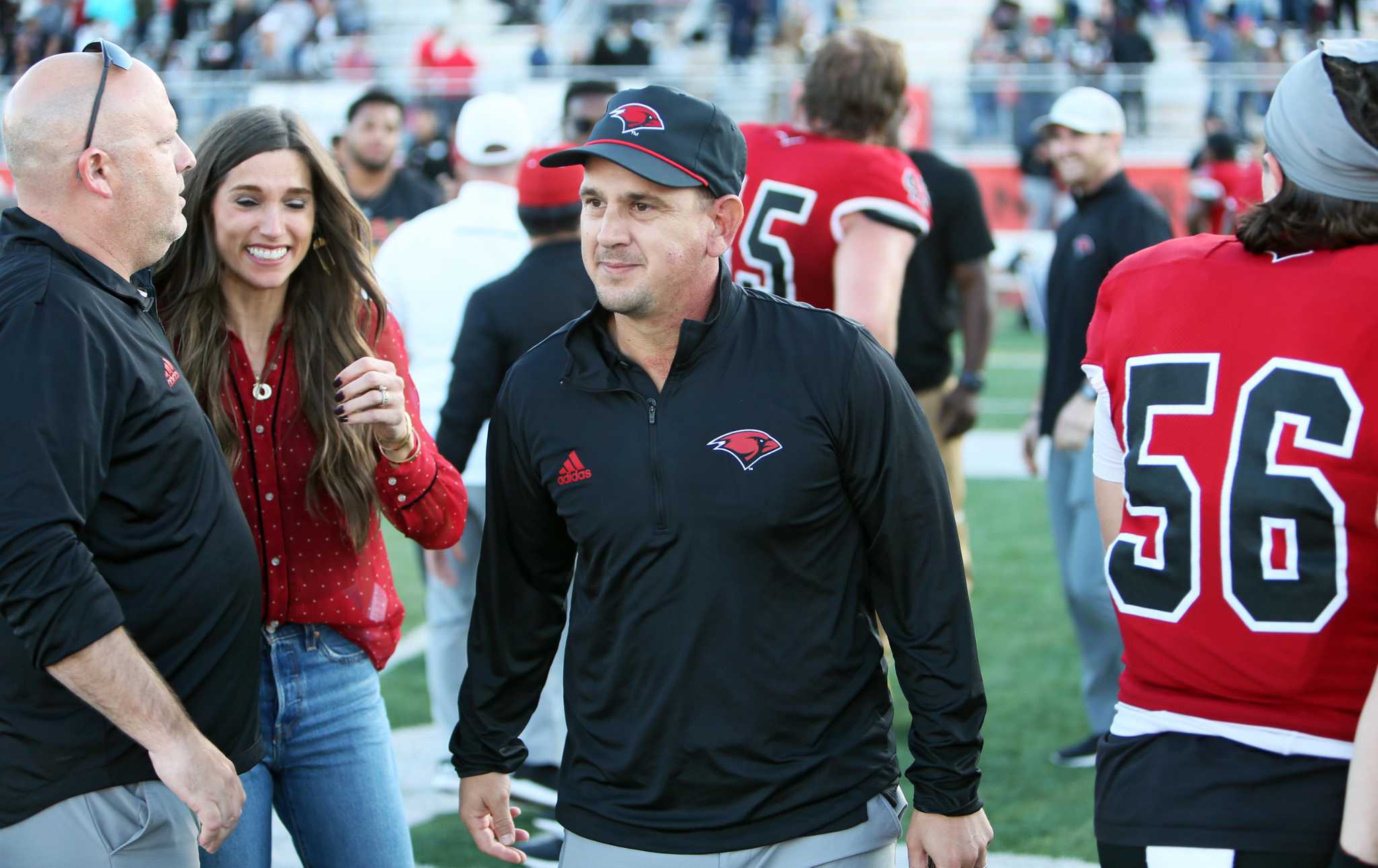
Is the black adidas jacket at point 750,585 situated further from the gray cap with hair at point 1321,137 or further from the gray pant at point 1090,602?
the gray pant at point 1090,602

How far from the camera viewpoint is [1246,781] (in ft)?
6.91

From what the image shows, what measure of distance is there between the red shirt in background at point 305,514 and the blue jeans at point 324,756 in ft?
0.20

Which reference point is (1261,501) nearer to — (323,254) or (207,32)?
(323,254)

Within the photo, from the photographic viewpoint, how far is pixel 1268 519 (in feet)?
6.87

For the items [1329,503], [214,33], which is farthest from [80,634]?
[214,33]

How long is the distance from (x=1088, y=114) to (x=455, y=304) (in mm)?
2405

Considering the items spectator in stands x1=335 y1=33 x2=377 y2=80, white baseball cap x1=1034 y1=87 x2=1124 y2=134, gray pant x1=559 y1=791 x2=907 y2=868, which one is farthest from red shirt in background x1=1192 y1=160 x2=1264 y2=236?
spectator in stands x1=335 y1=33 x2=377 y2=80

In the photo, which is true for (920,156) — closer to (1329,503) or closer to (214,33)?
(1329,503)

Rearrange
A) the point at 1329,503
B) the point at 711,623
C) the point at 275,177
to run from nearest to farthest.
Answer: the point at 1329,503 < the point at 711,623 < the point at 275,177

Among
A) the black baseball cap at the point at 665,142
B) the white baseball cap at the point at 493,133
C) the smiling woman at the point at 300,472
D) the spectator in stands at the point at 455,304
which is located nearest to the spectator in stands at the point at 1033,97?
the white baseball cap at the point at 493,133

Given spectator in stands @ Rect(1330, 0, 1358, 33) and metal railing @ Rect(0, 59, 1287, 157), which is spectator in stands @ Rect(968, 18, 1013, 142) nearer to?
metal railing @ Rect(0, 59, 1287, 157)

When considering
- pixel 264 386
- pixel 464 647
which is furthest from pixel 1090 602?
pixel 264 386

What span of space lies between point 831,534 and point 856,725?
1.06 feet

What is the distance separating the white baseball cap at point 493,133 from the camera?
5.42 meters
